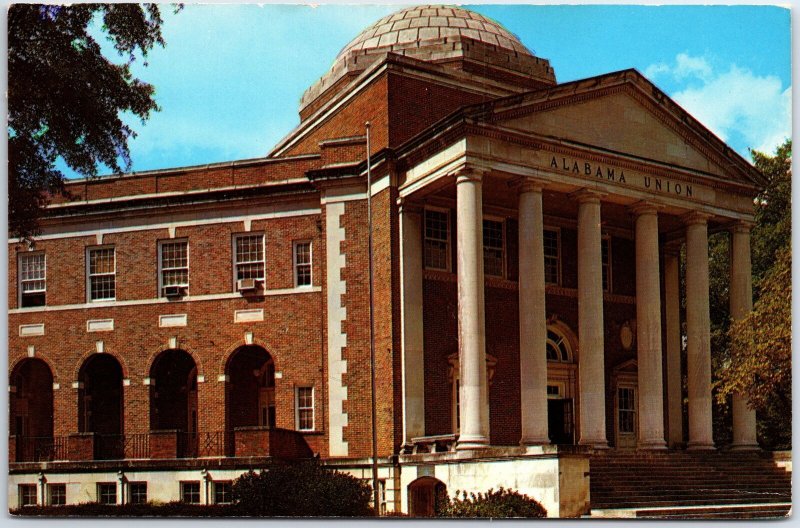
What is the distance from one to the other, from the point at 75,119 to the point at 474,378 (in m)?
10.5

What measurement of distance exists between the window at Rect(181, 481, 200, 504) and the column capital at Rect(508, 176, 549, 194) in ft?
36.5

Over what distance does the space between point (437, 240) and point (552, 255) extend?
421 centimetres

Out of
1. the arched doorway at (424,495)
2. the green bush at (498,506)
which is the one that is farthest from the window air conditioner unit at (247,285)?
the green bush at (498,506)

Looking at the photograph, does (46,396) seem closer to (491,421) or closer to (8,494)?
(8,494)

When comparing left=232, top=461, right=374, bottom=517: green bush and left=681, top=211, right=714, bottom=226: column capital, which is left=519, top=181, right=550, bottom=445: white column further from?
left=681, top=211, right=714, bottom=226: column capital

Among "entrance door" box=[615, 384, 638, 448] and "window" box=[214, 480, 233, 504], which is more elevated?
"entrance door" box=[615, 384, 638, 448]

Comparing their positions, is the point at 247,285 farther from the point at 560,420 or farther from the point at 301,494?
the point at 560,420

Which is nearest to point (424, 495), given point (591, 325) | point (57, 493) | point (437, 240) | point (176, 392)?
point (591, 325)

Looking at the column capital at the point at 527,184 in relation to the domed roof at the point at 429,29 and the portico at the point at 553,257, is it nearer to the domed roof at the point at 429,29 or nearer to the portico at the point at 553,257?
the portico at the point at 553,257

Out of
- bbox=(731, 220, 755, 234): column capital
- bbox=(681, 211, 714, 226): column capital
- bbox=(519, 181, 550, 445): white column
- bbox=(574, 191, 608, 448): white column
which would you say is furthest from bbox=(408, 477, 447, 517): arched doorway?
bbox=(731, 220, 755, 234): column capital

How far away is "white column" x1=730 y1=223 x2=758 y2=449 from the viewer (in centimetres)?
3238

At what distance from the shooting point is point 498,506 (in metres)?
24.0

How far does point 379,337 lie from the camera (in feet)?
102

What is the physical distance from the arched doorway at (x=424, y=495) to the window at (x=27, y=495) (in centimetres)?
845
